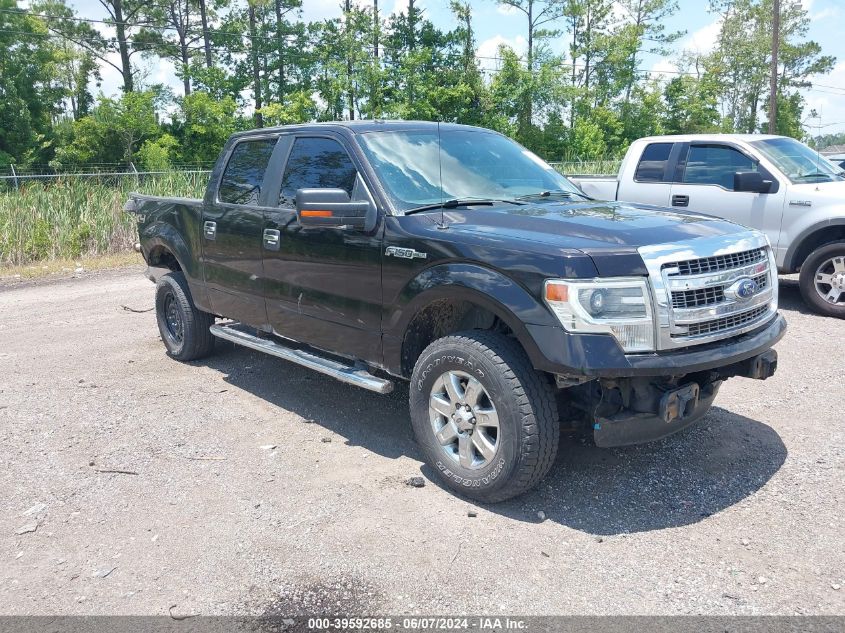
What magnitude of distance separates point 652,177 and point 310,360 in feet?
20.1

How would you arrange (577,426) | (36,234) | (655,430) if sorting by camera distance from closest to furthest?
(655,430), (577,426), (36,234)

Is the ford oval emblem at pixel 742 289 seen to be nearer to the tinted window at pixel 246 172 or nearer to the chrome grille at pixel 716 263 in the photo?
the chrome grille at pixel 716 263

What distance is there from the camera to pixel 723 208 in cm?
875

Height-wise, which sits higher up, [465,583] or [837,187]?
Answer: [837,187]

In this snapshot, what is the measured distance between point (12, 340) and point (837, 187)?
945 cm

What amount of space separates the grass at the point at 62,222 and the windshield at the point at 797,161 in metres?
11.6

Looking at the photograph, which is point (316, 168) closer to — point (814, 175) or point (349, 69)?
point (814, 175)

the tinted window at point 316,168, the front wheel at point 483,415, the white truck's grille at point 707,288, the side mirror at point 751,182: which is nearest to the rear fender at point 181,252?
the tinted window at point 316,168

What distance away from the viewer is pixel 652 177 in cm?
944

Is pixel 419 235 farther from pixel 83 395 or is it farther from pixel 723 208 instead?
pixel 723 208

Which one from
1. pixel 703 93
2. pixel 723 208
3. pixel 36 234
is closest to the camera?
pixel 723 208

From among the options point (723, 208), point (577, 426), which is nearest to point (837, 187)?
point (723, 208)

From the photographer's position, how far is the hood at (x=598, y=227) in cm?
357

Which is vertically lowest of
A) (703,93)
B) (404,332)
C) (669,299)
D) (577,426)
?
(577,426)
